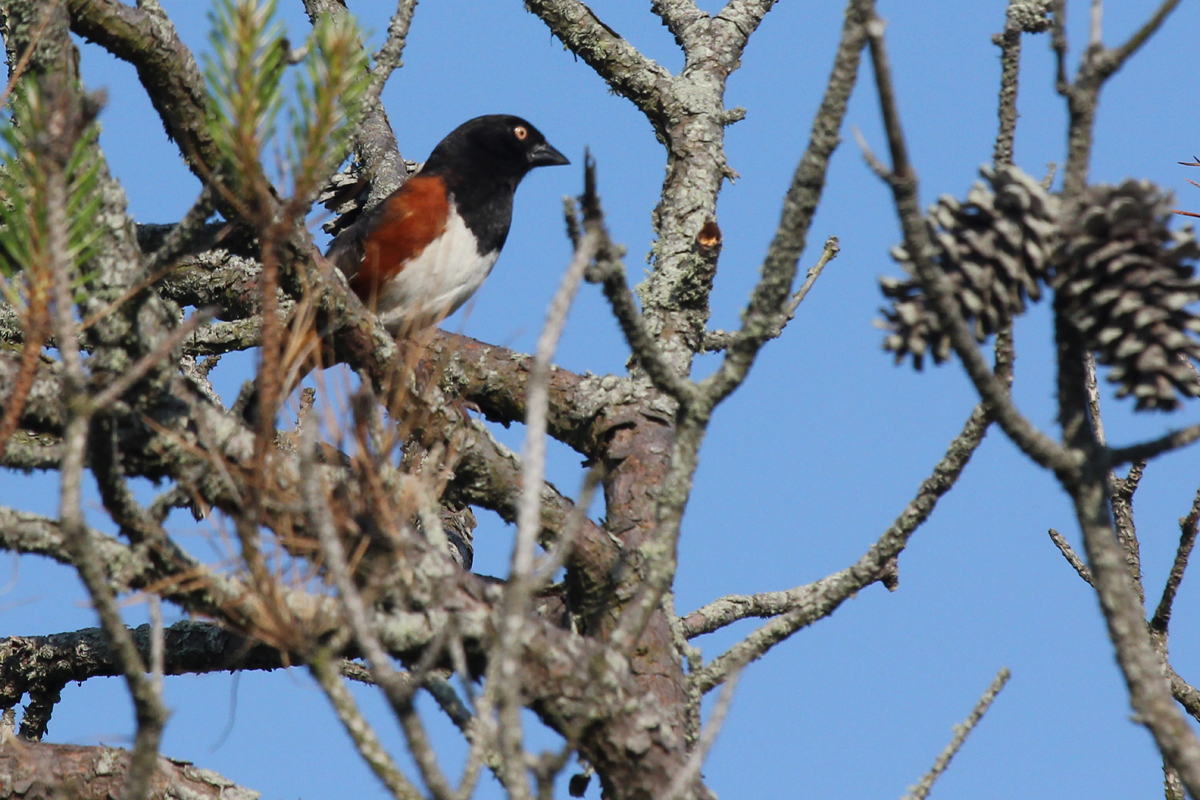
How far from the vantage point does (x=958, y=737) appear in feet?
5.88

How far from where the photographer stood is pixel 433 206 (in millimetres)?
4578

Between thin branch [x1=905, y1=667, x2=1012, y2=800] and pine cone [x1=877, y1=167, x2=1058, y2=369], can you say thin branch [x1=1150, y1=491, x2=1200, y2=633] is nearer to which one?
thin branch [x1=905, y1=667, x2=1012, y2=800]

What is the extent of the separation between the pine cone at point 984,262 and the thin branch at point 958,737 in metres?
0.67

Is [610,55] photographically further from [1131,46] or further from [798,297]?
[1131,46]

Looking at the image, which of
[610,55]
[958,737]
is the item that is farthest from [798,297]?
[958,737]

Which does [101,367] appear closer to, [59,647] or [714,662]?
[714,662]

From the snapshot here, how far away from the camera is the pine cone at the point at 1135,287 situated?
4.36 ft

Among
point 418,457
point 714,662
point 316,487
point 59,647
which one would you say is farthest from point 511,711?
point 59,647

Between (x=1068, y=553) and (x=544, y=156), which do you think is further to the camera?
(x=544, y=156)

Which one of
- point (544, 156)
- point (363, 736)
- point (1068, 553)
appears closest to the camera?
point (363, 736)

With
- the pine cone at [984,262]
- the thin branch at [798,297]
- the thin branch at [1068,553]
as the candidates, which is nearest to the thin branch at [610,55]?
the thin branch at [798,297]

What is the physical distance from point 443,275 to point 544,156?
1261 mm

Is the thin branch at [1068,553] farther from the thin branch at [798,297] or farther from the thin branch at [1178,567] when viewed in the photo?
the thin branch at [798,297]

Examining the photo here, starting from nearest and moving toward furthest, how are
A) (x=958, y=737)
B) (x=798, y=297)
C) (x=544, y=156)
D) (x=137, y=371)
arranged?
(x=137, y=371) → (x=958, y=737) → (x=798, y=297) → (x=544, y=156)
